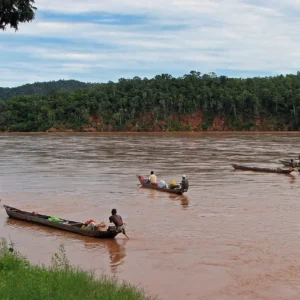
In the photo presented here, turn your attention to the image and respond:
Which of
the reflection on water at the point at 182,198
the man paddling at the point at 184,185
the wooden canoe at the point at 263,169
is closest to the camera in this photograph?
the reflection on water at the point at 182,198

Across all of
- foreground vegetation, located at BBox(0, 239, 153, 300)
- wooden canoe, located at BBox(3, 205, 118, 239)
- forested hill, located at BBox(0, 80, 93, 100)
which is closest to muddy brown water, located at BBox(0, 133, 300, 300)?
wooden canoe, located at BBox(3, 205, 118, 239)

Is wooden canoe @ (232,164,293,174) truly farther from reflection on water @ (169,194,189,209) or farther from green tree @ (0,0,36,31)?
green tree @ (0,0,36,31)

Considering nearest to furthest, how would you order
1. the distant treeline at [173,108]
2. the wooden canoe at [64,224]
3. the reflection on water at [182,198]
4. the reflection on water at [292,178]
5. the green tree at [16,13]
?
the green tree at [16,13] → the wooden canoe at [64,224] → the reflection on water at [182,198] → the reflection on water at [292,178] → the distant treeline at [173,108]

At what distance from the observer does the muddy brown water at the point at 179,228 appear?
10.8m

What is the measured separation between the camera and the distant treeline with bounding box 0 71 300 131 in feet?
288

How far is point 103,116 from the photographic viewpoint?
93.2 m

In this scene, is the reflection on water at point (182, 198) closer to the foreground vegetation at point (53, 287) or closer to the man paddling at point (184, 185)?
the man paddling at point (184, 185)

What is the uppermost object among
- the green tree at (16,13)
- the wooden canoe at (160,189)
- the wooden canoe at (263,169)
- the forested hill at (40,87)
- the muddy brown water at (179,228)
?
the forested hill at (40,87)

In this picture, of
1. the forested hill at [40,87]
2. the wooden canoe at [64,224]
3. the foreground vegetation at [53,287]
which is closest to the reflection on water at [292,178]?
the wooden canoe at [64,224]

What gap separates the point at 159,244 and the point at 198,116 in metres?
79.8

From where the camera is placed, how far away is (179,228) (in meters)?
15.4

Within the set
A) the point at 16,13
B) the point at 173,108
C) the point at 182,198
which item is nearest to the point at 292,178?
the point at 182,198

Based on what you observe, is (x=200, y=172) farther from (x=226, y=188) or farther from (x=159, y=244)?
(x=159, y=244)

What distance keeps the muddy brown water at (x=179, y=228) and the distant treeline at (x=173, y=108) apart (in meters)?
59.3
